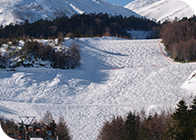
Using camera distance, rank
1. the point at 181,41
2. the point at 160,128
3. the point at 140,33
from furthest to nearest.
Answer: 1. the point at 140,33
2. the point at 181,41
3. the point at 160,128

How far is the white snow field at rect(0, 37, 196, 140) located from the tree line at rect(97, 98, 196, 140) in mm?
3181

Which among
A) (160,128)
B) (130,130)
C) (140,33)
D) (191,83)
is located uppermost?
(140,33)

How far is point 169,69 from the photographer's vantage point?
30578 mm

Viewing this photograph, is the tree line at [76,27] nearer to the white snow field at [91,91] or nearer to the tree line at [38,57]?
the tree line at [38,57]

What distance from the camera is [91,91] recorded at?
28.7m

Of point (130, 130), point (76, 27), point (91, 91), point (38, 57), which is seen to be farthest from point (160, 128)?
point (76, 27)

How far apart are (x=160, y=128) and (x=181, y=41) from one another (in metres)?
26.8

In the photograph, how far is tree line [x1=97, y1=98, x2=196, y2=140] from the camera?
1467 cm

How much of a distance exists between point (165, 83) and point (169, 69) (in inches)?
140

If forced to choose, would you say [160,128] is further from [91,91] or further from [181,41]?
[181,41]

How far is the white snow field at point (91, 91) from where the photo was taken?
23.5 meters

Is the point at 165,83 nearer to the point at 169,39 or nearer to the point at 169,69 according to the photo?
the point at 169,69

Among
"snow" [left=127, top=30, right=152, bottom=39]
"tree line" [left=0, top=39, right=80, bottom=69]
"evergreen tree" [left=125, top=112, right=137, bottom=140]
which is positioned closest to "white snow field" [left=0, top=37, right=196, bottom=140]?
"tree line" [left=0, top=39, right=80, bottom=69]

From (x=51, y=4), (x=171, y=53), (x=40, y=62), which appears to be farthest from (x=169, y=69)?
(x=51, y=4)
